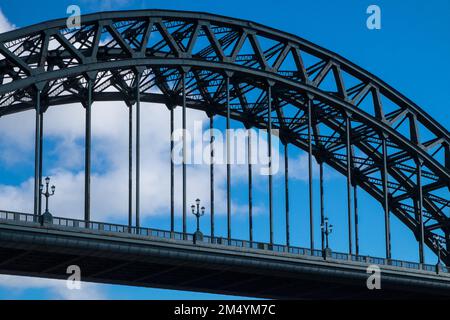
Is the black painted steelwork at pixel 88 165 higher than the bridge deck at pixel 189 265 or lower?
higher

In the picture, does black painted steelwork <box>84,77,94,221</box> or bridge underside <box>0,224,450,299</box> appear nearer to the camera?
bridge underside <box>0,224,450,299</box>

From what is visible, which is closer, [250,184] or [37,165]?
[37,165]

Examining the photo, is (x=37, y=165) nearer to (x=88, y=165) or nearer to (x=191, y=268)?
(x=88, y=165)

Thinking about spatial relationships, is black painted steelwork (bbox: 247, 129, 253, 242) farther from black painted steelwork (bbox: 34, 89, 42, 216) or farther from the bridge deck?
black painted steelwork (bbox: 34, 89, 42, 216)

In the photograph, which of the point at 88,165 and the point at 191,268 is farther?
the point at 191,268

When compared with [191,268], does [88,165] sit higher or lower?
higher

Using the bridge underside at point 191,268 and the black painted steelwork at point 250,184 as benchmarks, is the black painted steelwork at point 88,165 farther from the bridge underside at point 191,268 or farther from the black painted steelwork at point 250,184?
the black painted steelwork at point 250,184

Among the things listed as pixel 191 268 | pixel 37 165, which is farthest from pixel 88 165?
pixel 191 268
